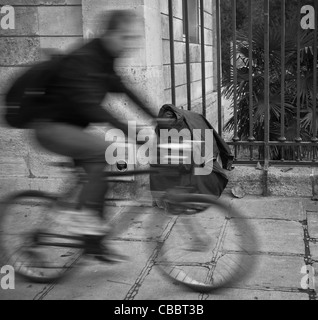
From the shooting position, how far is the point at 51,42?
538 cm

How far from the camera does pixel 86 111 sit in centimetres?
314

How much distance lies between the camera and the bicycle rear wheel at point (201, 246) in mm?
3154

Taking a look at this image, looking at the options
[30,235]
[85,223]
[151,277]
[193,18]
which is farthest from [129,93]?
[193,18]

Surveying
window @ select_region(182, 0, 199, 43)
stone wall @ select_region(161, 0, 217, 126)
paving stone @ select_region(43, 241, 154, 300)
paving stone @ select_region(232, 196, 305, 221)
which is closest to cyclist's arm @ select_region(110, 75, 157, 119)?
paving stone @ select_region(43, 241, 154, 300)

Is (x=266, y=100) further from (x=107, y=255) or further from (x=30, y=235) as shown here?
(x=30, y=235)

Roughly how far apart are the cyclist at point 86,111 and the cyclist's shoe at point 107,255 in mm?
118

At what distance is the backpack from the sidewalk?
92cm

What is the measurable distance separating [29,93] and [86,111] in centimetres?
35

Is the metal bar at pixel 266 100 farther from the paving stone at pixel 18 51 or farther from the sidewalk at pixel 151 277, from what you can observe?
the paving stone at pixel 18 51

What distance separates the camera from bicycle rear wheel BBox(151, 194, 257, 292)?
3.15 meters

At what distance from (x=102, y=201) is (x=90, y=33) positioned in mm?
2520

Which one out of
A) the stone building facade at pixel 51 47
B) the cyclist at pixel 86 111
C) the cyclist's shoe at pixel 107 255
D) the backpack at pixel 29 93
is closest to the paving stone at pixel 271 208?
the stone building facade at pixel 51 47

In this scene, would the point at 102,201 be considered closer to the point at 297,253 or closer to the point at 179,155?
the point at 179,155
